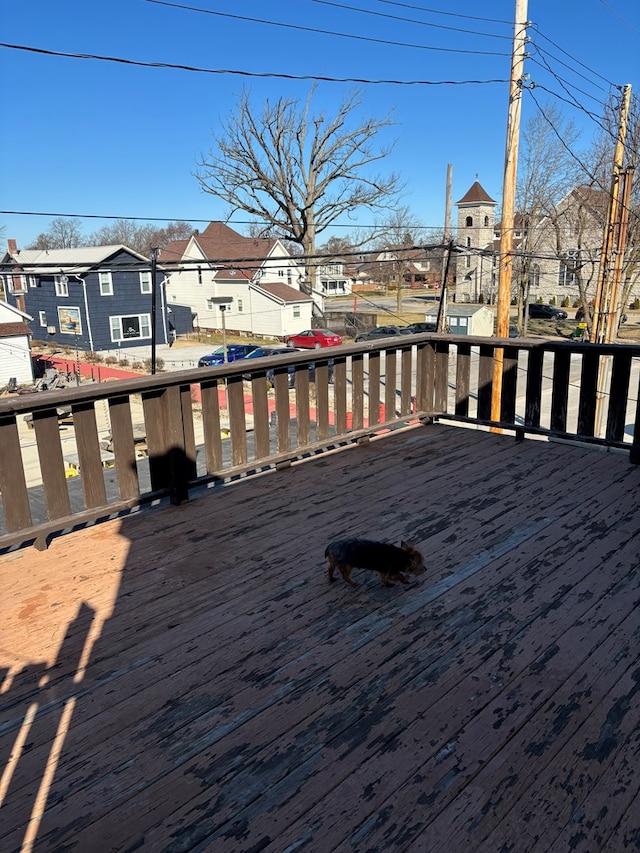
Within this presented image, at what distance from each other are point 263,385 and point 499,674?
7.12 ft

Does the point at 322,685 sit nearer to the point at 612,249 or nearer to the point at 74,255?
the point at 612,249

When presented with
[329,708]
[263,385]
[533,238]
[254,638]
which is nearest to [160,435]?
[263,385]

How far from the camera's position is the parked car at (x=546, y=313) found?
3421cm

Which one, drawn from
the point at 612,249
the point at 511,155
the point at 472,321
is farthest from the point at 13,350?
the point at 612,249

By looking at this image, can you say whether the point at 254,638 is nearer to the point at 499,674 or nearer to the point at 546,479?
the point at 499,674

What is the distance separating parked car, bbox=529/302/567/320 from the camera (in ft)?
112

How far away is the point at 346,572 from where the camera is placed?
246 cm

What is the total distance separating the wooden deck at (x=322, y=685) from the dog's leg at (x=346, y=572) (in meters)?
0.06

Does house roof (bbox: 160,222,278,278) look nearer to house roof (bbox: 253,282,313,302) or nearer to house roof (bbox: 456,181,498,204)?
house roof (bbox: 253,282,313,302)

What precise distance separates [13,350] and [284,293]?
12.4 metres

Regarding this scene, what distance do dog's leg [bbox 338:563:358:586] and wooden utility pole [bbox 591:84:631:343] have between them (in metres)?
11.3

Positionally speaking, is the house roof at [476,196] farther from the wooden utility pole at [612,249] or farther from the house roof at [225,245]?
the wooden utility pole at [612,249]

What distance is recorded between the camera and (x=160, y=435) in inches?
133

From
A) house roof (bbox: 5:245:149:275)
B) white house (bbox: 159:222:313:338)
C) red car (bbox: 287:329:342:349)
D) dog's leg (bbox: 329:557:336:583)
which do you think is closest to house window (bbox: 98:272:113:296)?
house roof (bbox: 5:245:149:275)
